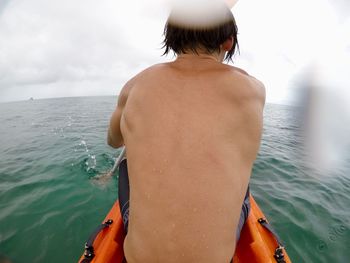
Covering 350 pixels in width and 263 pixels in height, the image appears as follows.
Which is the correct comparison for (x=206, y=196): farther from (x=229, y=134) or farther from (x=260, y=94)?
(x=260, y=94)

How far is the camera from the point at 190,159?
104cm

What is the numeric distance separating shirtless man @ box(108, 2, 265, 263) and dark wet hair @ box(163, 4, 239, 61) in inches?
6.1

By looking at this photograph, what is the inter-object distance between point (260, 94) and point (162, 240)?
91cm

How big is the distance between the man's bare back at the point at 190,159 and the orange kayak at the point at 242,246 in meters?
0.91

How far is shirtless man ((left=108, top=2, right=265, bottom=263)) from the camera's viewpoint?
1024 millimetres

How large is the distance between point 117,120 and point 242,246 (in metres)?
1.79

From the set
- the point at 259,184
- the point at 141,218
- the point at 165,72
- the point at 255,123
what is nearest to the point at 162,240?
the point at 141,218

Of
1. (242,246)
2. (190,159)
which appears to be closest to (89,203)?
(242,246)

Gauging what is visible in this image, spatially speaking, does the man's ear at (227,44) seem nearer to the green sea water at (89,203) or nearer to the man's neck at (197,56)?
the man's neck at (197,56)

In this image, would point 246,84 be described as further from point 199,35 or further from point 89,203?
point 89,203

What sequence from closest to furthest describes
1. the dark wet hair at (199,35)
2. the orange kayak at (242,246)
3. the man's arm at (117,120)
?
the dark wet hair at (199,35)
the man's arm at (117,120)
the orange kayak at (242,246)

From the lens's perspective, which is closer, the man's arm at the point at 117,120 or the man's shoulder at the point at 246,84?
the man's shoulder at the point at 246,84

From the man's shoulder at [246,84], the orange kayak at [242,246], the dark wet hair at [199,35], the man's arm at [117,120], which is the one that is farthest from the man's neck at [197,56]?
the orange kayak at [242,246]

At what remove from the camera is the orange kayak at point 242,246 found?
77.0 inches
